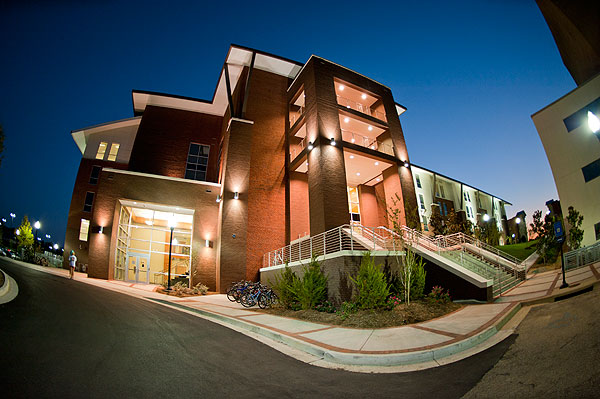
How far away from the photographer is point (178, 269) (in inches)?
878

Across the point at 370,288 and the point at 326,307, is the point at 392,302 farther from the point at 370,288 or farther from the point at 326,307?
the point at 326,307

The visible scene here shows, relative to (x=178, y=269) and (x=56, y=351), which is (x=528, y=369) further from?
(x=178, y=269)

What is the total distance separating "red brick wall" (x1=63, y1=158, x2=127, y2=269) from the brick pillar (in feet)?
A: 61.0

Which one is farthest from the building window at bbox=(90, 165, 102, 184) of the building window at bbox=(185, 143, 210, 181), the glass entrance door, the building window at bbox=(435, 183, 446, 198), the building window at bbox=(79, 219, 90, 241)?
the building window at bbox=(435, 183, 446, 198)

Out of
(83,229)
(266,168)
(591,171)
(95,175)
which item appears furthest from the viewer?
(95,175)

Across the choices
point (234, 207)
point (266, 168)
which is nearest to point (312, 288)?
point (234, 207)

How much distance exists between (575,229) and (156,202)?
30356 mm

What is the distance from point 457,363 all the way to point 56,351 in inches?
269

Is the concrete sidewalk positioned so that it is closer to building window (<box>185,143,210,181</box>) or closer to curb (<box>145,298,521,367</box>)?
curb (<box>145,298,521,367</box>)

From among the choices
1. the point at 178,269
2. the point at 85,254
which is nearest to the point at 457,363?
the point at 178,269

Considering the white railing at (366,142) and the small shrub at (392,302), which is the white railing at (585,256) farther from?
the small shrub at (392,302)

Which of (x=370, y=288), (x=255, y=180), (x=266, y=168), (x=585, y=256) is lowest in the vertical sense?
(x=370, y=288)

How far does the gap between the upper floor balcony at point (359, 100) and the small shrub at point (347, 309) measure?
1749 cm

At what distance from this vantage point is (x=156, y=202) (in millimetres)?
20719
